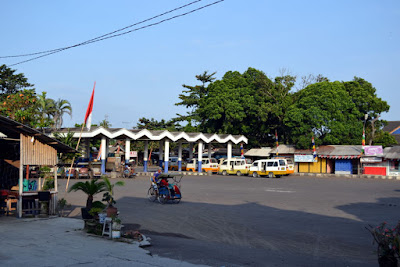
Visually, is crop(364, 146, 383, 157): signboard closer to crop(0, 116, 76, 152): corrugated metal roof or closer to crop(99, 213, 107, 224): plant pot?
crop(0, 116, 76, 152): corrugated metal roof

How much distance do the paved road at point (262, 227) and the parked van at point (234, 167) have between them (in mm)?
21792

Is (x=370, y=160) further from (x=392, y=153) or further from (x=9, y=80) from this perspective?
(x=9, y=80)

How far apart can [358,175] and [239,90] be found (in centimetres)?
1945

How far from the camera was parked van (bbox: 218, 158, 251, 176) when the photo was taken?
140 feet

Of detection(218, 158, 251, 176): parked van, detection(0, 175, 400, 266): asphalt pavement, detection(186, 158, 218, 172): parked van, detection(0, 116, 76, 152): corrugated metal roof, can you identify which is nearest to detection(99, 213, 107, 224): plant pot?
detection(0, 175, 400, 266): asphalt pavement

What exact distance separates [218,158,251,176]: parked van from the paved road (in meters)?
21.8

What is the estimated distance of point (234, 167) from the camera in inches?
1710

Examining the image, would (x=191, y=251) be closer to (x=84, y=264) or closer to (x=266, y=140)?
(x=84, y=264)

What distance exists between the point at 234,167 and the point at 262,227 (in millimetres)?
31141

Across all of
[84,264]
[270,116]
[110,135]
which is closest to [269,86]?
[270,116]

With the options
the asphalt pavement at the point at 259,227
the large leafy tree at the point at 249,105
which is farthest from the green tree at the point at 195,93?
the asphalt pavement at the point at 259,227

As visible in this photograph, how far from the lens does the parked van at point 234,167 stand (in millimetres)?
42750

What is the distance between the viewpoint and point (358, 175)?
42.0m

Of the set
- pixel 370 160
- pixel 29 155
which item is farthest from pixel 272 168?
pixel 29 155
